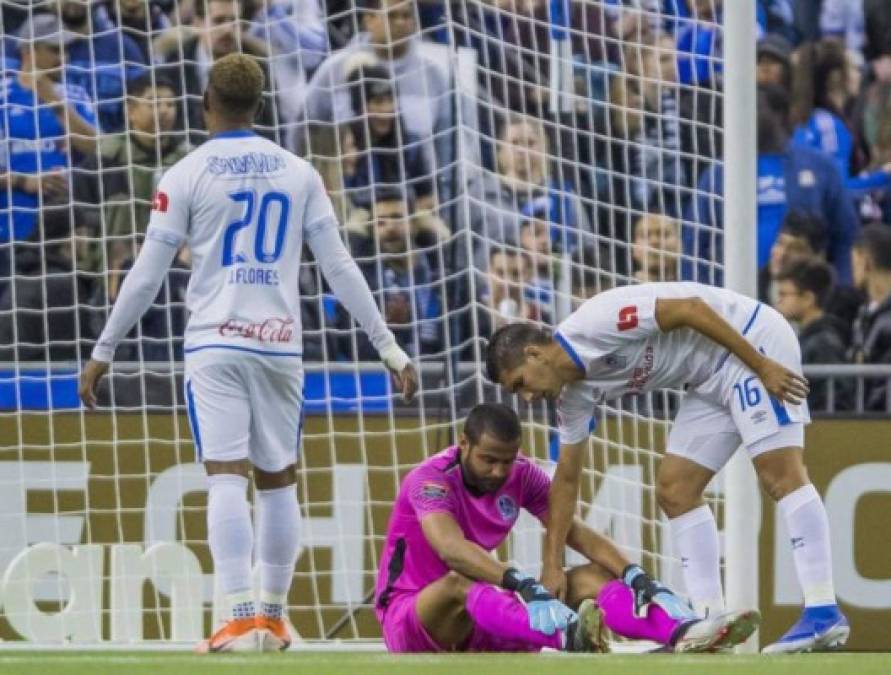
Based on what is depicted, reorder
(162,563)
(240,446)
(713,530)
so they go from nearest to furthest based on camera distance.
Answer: (240,446)
(713,530)
(162,563)

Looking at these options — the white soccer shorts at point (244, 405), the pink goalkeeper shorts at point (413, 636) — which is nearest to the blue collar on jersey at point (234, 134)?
the white soccer shorts at point (244, 405)

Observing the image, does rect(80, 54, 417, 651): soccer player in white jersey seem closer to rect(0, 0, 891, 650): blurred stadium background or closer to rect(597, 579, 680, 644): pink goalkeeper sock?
rect(597, 579, 680, 644): pink goalkeeper sock

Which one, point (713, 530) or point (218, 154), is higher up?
point (218, 154)

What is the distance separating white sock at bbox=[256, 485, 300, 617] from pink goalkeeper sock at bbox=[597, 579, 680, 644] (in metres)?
1.07

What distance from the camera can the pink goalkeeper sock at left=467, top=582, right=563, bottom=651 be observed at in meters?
6.70

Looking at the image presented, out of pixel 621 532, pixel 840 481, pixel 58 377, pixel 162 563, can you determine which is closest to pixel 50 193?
pixel 58 377

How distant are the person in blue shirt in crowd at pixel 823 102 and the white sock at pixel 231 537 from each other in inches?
215

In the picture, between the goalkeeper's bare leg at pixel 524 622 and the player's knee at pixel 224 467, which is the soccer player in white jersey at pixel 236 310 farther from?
the goalkeeper's bare leg at pixel 524 622

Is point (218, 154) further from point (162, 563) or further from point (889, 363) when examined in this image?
point (889, 363)

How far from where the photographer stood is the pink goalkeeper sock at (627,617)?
693 centimetres

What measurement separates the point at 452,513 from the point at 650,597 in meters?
0.76

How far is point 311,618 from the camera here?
390 inches

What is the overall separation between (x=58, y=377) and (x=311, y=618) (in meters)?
1.62

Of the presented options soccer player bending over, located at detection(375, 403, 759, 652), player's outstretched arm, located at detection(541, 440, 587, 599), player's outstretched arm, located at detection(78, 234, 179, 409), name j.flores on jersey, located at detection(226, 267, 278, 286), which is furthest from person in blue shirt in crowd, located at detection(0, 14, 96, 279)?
player's outstretched arm, located at detection(541, 440, 587, 599)
